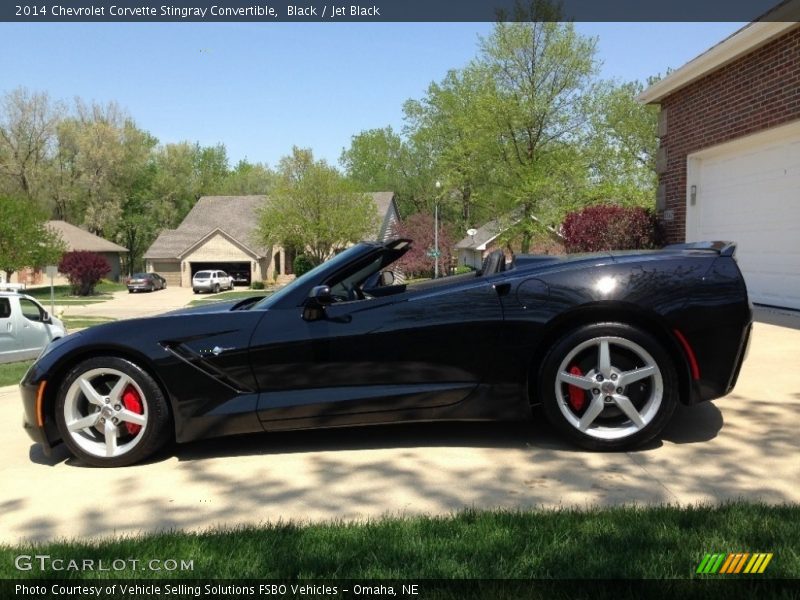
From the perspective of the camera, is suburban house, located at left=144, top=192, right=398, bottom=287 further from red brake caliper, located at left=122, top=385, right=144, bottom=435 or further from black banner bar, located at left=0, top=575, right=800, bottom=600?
black banner bar, located at left=0, top=575, right=800, bottom=600

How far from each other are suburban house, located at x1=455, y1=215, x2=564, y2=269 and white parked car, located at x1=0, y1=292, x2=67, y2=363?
1406cm

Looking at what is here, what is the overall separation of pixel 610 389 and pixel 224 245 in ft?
182

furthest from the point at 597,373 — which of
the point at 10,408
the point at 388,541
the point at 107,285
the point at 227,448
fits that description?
the point at 107,285

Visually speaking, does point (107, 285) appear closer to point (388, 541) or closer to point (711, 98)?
point (711, 98)

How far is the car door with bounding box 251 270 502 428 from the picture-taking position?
3836 mm

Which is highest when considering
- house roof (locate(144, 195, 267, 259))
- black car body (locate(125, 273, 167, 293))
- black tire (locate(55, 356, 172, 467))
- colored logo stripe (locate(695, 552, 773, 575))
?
house roof (locate(144, 195, 267, 259))

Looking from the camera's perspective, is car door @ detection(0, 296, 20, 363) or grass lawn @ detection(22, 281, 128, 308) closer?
car door @ detection(0, 296, 20, 363)

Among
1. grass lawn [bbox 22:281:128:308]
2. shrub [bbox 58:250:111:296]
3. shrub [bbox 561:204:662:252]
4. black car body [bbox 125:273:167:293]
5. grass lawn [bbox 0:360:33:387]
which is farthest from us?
black car body [bbox 125:273:167:293]

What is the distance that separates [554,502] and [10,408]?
17.4 feet

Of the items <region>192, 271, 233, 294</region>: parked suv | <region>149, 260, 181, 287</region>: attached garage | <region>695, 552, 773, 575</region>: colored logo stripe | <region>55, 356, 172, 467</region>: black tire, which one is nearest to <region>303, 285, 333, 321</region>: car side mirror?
<region>55, 356, 172, 467</region>: black tire

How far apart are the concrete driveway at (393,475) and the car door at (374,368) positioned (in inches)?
11.7

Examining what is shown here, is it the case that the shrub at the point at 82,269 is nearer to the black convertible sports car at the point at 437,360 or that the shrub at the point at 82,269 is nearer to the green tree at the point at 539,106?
the green tree at the point at 539,106

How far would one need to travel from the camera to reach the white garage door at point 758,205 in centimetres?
870
